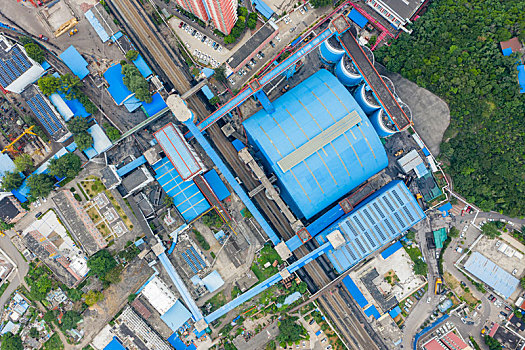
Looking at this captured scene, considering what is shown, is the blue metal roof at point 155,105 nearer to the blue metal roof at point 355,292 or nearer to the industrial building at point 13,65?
the industrial building at point 13,65

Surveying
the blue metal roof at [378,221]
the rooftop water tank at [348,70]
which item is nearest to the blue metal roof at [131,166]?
the blue metal roof at [378,221]

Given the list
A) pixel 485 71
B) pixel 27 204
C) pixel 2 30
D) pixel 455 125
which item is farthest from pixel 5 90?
pixel 485 71

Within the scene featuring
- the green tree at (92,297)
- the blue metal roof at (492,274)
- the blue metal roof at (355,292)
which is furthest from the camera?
the blue metal roof at (355,292)

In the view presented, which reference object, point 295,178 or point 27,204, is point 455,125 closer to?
point 295,178

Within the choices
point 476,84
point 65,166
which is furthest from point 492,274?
point 65,166

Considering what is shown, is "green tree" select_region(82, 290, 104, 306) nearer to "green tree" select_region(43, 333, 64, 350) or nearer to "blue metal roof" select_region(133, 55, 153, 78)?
"green tree" select_region(43, 333, 64, 350)
